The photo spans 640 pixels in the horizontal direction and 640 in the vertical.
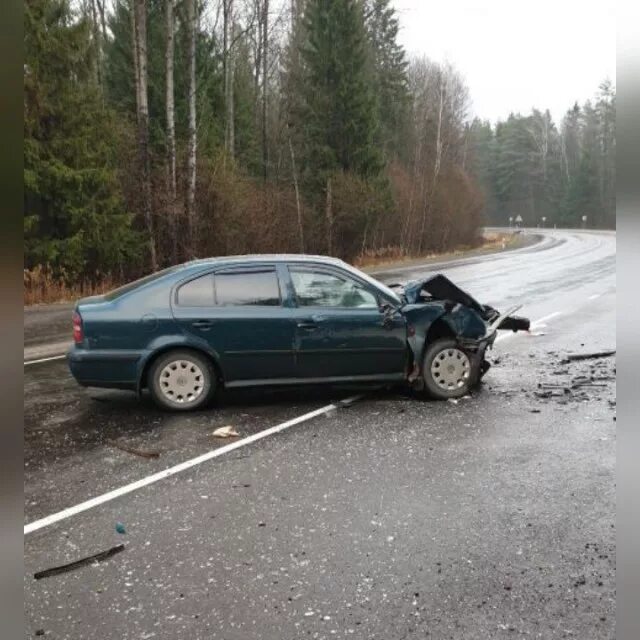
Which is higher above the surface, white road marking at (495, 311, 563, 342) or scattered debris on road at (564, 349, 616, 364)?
white road marking at (495, 311, 563, 342)

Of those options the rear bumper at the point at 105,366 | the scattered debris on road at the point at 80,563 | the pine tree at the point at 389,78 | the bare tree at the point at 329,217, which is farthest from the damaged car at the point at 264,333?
the pine tree at the point at 389,78

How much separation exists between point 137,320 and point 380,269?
20.9 m

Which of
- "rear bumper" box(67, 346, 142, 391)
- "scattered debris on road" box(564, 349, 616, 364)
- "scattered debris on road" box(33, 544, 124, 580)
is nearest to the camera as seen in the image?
"scattered debris on road" box(33, 544, 124, 580)

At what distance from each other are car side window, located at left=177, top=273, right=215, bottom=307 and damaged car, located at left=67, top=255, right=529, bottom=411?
10 mm

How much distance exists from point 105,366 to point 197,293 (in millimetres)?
1133

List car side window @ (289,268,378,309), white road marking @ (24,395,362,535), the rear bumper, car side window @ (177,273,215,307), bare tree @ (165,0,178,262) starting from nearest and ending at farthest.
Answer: white road marking @ (24,395,362,535) < the rear bumper < car side window @ (177,273,215,307) < car side window @ (289,268,378,309) < bare tree @ (165,0,178,262)

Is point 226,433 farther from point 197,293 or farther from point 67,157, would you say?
point 67,157

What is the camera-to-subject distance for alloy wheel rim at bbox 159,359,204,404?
652 centimetres

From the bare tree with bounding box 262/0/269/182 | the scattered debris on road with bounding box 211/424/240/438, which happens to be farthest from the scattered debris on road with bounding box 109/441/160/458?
the bare tree with bounding box 262/0/269/182

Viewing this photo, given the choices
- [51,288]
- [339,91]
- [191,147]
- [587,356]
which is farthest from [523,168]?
[587,356]

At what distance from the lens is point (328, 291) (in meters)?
6.80

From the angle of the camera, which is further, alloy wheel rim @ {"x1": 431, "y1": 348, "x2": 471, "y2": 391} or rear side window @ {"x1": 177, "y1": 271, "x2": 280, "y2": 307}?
alloy wheel rim @ {"x1": 431, "y1": 348, "x2": 471, "y2": 391}

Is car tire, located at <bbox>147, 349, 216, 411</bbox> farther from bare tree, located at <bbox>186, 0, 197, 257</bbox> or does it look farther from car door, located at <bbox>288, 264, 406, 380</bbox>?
bare tree, located at <bbox>186, 0, 197, 257</bbox>
